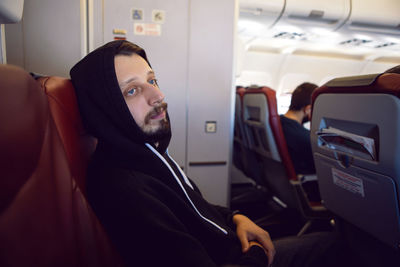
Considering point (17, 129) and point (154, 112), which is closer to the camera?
point (17, 129)

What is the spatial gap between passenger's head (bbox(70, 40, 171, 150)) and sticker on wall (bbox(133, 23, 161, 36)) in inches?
56.4

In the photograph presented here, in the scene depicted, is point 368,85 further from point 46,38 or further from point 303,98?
point 46,38

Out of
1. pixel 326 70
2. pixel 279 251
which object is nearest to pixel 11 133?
pixel 279 251

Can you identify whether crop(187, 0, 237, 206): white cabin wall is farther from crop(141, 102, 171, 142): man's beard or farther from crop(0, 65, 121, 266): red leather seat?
crop(0, 65, 121, 266): red leather seat

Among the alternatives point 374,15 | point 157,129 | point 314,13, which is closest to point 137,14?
point 157,129

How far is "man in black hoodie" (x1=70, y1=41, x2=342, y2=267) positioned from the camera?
3.02 ft

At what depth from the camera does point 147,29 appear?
261 cm

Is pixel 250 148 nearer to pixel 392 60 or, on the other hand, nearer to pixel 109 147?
pixel 109 147

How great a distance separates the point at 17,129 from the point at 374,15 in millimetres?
4973

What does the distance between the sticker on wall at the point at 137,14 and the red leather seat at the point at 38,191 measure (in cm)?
191

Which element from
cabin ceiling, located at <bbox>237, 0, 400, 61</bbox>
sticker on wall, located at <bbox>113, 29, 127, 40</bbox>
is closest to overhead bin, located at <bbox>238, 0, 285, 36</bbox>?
cabin ceiling, located at <bbox>237, 0, 400, 61</bbox>

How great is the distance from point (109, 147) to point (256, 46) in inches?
217

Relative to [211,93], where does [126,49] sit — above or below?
above

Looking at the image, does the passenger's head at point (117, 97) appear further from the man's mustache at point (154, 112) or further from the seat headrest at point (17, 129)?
the seat headrest at point (17, 129)
